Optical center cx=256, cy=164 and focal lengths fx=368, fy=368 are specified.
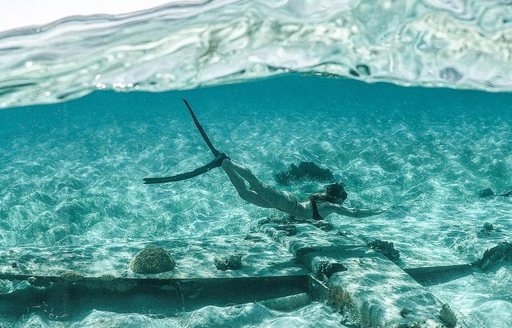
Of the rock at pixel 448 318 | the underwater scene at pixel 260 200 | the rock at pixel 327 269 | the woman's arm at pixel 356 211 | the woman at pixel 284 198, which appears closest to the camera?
the rock at pixel 448 318

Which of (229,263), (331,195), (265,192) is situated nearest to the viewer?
(229,263)

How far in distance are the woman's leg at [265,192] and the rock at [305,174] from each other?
7.11m

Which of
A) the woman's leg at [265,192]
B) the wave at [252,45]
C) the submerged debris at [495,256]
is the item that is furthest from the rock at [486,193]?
the woman's leg at [265,192]

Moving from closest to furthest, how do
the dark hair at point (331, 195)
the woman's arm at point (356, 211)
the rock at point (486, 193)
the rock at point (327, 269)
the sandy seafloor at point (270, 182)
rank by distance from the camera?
the rock at point (327, 269), the sandy seafloor at point (270, 182), the woman's arm at point (356, 211), the dark hair at point (331, 195), the rock at point (486, 193)

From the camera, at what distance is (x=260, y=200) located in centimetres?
935

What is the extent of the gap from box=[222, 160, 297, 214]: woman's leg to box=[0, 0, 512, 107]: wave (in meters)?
3.72

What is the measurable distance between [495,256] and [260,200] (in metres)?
6.23

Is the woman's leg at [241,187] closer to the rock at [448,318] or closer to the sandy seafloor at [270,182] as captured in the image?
the sandy seafloor at [270,182]

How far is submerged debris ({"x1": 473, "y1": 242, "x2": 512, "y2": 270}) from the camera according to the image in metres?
9.39

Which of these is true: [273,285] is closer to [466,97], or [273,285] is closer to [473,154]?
[473,154]

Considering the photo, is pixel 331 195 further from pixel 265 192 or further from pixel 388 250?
pixel 265 192

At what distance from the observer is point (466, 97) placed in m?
67.7

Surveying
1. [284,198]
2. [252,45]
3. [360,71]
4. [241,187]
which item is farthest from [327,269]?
[360,71]

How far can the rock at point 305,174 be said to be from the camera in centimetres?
1666
